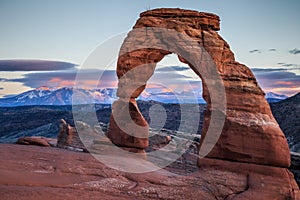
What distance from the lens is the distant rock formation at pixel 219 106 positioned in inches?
376

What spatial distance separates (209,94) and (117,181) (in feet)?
16.7

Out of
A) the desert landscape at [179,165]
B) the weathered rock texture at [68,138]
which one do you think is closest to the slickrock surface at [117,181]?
the desert landscape at [179,165]

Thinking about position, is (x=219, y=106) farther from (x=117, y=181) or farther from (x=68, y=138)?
(x=68, y=138)

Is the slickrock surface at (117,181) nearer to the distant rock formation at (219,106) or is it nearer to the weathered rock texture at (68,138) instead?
the distant rock formation at (219,106)

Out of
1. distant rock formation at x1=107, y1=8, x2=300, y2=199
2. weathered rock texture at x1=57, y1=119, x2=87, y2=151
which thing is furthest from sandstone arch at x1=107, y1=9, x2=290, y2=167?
weathered rock texture at x1=57, y1=119, x2=87, y2=151

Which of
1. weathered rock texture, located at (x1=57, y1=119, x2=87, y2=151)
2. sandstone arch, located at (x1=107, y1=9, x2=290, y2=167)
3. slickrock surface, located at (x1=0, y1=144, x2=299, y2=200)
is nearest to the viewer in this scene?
slickrock surface, located at (x1=0, y1=144, x2=299, y2=200)

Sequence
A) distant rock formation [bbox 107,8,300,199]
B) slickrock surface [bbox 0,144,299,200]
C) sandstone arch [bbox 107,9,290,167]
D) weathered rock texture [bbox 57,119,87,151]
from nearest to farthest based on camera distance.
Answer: slickrock surface [bbox 0,144,299,200], distant rock formation [bbox 107,8,300,199], sandstone arch [bbox 107,9,290,167], weathered rock texture [bbox 57,119,87,151]

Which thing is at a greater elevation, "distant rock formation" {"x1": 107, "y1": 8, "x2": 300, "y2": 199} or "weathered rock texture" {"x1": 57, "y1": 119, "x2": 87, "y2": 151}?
"distant rock formation" {"x1": 107, "y1": 8, "x2": 300, "y2": 199}

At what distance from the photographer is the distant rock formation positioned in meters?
9.55

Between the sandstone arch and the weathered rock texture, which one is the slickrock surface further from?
the weathered rock texture

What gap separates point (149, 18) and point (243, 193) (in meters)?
7.52

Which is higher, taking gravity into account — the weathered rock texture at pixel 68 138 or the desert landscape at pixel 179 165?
the desert landscape at pixel 179 165

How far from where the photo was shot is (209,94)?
10.8 metres

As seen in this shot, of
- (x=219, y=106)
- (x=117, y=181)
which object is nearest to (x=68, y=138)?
(x=219, y=106)
